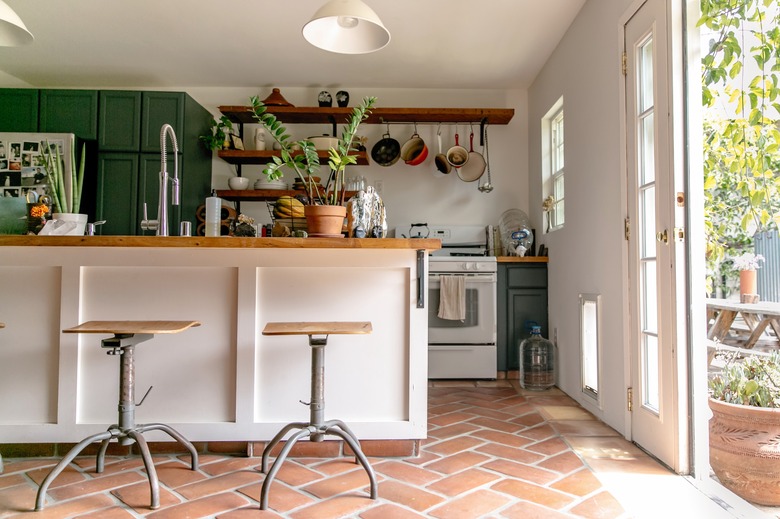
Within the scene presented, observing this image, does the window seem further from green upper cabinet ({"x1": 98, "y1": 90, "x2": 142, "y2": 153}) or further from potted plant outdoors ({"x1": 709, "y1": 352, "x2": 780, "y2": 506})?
green upper cabinet ({"x1": 98, "y1": 90, "x2": 142, "y2": 153})

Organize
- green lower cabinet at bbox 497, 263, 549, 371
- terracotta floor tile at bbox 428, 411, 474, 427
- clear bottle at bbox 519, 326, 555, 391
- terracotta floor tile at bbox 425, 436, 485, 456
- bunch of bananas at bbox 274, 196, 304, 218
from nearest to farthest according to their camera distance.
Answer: terracotta floor tile at bbox 425, 436, 485, 456, bunch of bananas at bbox 274, 196, 304, 218, terracotta floor tile at bbox 428, 411, 474, 427, clear bottle at bbox 519, 326, 555, 391, green lower cabinet at bbox 497, 263, 549, 371

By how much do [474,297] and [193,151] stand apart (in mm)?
2591

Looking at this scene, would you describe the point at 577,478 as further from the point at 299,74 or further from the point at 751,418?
the point at 299,74

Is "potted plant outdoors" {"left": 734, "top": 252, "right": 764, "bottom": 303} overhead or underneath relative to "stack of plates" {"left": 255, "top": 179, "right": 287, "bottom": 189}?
underneath

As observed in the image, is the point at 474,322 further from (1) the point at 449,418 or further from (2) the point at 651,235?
(2) the point at 651,235

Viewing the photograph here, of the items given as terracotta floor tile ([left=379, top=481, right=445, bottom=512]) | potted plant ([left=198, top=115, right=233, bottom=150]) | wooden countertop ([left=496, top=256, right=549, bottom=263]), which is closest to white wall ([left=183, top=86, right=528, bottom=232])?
potted plant ([left=198, top=115, right=233, bottom=150])

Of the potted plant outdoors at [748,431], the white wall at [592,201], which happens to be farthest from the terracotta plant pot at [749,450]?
the white wall at [592,201]

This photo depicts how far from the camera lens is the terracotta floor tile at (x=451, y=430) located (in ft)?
8.66

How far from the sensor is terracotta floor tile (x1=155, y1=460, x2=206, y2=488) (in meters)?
2.00

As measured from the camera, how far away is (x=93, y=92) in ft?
→ 13.9

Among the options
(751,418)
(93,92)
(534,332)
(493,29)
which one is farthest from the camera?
(93,92)

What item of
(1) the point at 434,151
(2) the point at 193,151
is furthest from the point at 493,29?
(2) the point at 193,151

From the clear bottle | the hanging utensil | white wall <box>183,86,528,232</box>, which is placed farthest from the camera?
white wall <box>183,86,528,232</box>

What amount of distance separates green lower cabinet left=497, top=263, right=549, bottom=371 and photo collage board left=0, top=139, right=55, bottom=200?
3637 millimetres
